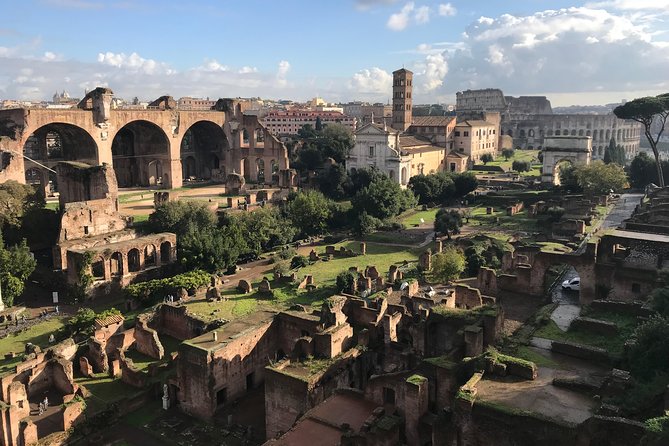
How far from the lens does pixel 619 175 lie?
5344cm

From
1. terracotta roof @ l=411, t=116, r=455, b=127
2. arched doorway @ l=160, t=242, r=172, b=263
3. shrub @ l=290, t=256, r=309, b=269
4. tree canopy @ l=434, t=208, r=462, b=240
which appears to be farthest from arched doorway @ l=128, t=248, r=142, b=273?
terracotta roof @ l=411, t=116, r=455, b=127

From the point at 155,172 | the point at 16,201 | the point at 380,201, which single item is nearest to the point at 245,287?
the point at 16,201

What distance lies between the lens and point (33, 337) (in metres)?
28.5

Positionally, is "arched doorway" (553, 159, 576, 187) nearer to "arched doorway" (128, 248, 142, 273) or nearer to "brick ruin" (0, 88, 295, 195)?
"brick ruin" (0, 88, 295, 195)

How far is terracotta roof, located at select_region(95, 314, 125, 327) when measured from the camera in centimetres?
2692

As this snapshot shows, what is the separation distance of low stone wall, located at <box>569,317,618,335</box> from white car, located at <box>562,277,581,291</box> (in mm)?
6377

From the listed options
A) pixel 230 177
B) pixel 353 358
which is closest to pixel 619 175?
pixel 230 177

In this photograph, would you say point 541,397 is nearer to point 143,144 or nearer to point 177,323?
point 177,323

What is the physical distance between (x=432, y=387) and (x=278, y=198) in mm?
40757

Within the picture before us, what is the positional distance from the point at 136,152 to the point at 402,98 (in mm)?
40682

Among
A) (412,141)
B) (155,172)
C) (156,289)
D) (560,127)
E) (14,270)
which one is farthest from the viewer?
(560,127)

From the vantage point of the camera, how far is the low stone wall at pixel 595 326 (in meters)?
18.4

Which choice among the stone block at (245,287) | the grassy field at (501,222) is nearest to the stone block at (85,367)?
the stone block at (245,287)

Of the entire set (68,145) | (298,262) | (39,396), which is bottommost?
(39,396)
